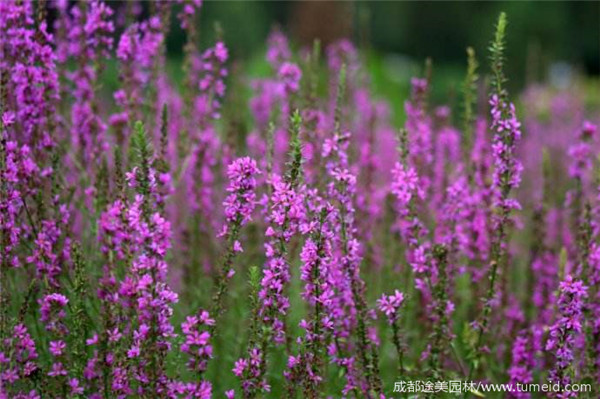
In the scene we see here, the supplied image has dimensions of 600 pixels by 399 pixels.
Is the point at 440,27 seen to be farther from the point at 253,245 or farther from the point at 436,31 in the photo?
the point at 253,245

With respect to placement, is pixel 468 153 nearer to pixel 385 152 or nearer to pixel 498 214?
pixel 498 214

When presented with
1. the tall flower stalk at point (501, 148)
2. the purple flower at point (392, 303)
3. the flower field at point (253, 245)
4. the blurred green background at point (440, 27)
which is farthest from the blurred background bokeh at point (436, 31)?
the purple flower at point (392, 303)

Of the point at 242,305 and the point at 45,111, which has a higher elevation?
the point at 45,111

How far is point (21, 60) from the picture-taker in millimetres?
3408

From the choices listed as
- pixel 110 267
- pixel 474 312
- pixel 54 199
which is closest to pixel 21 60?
pixel 54 199

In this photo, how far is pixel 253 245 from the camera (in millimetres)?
4691

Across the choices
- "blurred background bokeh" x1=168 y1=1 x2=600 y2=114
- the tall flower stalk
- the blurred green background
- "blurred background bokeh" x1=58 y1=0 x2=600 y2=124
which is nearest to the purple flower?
the tall flower stalk

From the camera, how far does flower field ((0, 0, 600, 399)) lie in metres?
→ 2.77

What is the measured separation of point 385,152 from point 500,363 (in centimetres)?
421

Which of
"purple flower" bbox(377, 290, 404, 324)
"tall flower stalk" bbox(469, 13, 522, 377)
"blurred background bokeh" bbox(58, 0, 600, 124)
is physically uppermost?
"blurred background bokeh" bbox(58, 0, 600, 124)

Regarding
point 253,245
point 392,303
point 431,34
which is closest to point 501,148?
point 392,303

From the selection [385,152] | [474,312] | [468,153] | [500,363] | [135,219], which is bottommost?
[500,363]

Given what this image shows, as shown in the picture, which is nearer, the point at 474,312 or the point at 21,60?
the point at 21,60

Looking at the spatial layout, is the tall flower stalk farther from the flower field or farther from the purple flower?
the purple flower
